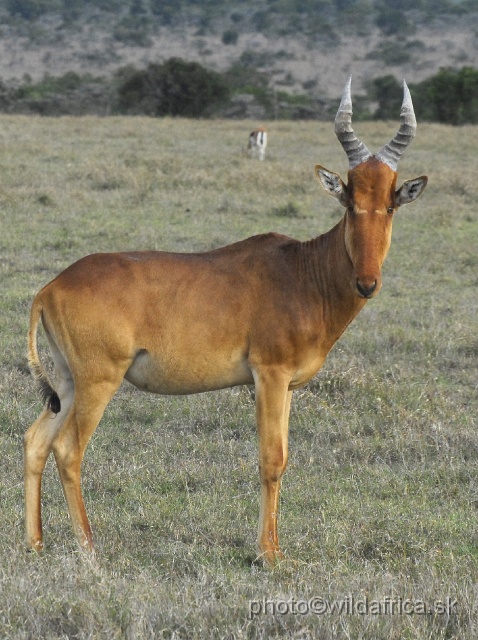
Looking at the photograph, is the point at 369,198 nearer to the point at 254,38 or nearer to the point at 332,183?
the point at 332,183

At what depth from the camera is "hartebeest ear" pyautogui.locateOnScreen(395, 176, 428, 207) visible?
5.36 meters

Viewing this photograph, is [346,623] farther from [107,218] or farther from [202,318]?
[107,218]

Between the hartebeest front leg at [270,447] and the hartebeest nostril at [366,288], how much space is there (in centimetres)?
61

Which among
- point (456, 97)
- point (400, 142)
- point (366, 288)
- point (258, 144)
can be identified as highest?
point (400, 142)

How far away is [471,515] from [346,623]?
1986 mm

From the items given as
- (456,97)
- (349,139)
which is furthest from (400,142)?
(456,97)

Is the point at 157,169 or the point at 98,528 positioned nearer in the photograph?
the point at 98,528

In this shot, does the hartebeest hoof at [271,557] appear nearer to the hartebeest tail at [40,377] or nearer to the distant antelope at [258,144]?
the hartebeest tail at [40,377]

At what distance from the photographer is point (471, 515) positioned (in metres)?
6.03

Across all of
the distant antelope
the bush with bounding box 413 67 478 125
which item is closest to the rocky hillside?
the bush with bounding box 413 67 478 125

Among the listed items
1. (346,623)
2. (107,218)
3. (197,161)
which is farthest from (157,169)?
(346,623)

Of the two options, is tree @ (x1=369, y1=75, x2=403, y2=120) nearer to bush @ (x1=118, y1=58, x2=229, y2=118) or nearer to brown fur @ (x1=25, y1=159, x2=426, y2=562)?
bush @ (x1=118, y1=58, x2=229, y2=118)

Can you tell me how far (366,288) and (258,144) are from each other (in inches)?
801

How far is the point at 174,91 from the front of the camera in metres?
42.3
